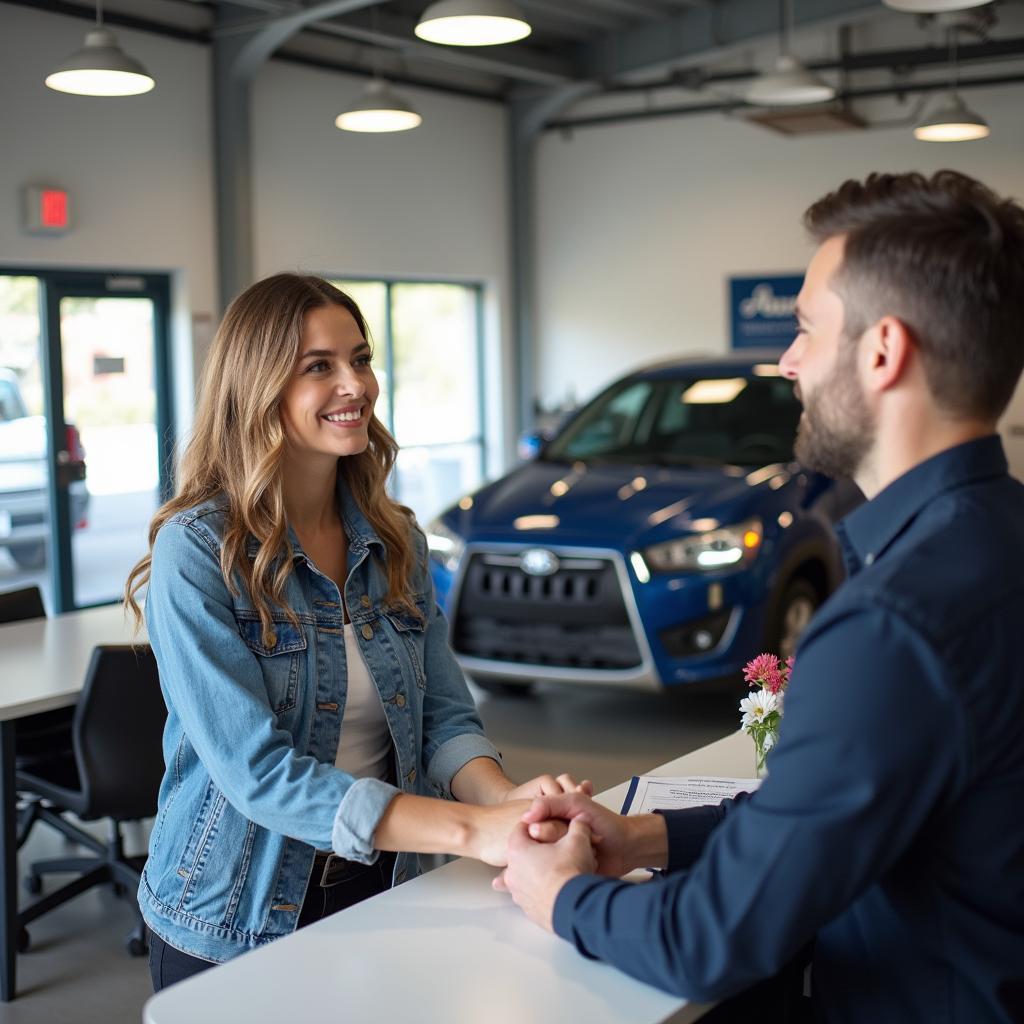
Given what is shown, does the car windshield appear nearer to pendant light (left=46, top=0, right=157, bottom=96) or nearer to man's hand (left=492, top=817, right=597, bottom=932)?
pendant light (left=46, top=0, right=157, bottom=96)

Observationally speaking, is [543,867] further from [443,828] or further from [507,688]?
[507,688]

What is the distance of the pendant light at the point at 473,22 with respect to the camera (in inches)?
201

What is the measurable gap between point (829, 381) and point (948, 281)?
16 cm

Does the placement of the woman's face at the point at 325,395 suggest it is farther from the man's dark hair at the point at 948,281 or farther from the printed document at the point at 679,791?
the man's dark hair at the point at 948,281

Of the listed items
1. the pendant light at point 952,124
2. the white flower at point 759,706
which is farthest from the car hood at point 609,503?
the pendant light at point 952,124

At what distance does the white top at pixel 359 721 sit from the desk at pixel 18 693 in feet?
5.42

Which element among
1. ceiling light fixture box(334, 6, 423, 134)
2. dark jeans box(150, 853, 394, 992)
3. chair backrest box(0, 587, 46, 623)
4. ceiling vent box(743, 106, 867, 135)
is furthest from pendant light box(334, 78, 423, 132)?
dark jeans box(150, 853, 394, 992)

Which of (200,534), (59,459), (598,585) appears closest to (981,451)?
(200,534)

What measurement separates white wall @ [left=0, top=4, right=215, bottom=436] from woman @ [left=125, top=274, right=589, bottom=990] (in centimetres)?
620

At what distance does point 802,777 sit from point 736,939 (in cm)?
19

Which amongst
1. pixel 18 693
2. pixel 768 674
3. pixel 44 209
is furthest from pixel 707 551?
pixel 44 209

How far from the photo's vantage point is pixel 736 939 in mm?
1327

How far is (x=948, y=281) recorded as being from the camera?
4.55ft

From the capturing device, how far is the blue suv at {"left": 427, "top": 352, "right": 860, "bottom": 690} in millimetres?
5523
